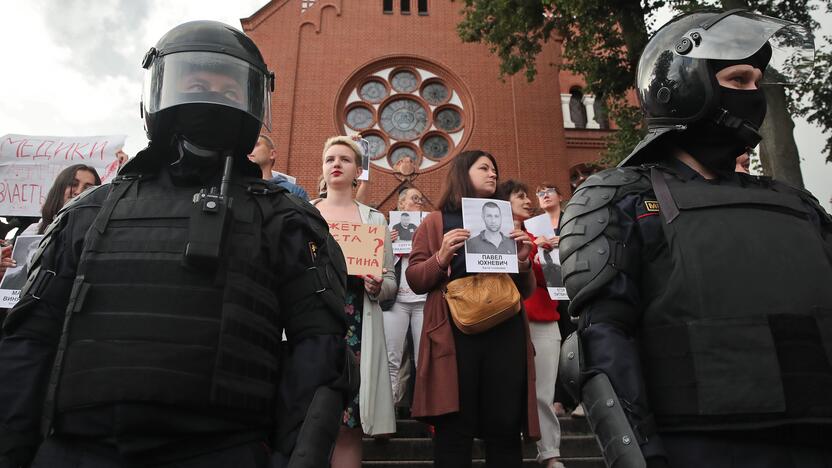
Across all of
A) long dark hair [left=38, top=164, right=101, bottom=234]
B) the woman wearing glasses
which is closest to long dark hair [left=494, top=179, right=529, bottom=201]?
the woman wearing glasses

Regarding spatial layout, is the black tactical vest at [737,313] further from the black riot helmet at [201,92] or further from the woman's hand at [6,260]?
the woman's hand at [6,260]

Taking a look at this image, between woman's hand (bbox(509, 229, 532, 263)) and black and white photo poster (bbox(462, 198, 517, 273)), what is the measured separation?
0.04m

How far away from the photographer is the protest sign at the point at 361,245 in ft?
12.4

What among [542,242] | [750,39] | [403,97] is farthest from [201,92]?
[403,97]

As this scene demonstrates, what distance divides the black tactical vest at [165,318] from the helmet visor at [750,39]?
6.06ft

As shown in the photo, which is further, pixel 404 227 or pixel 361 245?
pixel 404 227

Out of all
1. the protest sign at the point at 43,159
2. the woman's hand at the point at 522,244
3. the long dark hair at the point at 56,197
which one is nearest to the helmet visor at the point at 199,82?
the woman's hand at the point at 522,244

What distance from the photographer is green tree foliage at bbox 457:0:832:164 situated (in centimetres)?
1087

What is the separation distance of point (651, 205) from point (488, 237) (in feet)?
5.02

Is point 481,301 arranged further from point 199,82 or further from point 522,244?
point 199,82

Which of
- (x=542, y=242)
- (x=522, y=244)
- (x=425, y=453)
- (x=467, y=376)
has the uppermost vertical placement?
(x=542, y=242)

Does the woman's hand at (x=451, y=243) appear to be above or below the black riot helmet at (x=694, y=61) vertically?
below

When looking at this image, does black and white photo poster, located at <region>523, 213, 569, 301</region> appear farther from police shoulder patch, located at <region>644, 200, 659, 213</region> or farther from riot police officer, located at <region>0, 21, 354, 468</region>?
riot police officer, located at <region>0, 21, 354, 468</region>

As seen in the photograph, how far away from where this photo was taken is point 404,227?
601 cm
